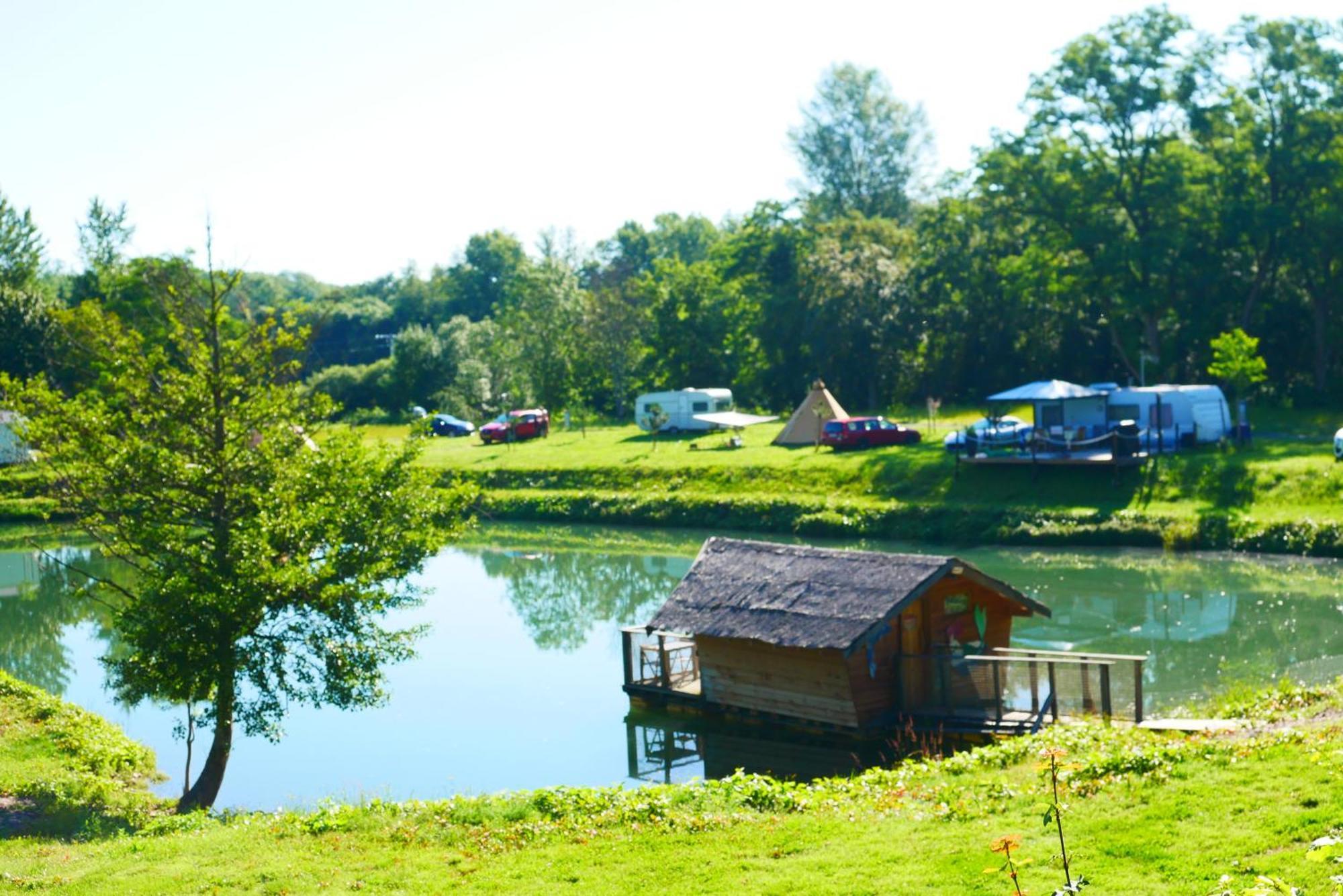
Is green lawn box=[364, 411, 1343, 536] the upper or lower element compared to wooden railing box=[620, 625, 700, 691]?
upper

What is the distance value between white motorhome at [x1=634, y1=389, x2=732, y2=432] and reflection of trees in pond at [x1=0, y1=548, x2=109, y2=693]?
27264 mm

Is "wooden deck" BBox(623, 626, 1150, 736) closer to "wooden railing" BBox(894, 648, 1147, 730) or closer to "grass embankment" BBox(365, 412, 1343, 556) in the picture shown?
"wooden railing" BBox(894, 648, 1147, 730)

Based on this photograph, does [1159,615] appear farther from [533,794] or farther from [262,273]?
[262,273]

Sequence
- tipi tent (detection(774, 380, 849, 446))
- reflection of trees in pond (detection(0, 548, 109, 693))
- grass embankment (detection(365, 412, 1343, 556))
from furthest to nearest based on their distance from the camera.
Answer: tipi tent (detection(774, 380, 849, 446)) < grass embankment (detection(365, 412, 1343, 556)) < reflection of trees in pond (detection(0, 548, 109, 693))

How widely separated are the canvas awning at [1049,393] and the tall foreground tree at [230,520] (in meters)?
29.2

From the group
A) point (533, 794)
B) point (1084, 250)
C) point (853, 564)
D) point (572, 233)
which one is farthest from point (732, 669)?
point (572, 233)

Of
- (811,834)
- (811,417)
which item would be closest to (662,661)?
(811,834)

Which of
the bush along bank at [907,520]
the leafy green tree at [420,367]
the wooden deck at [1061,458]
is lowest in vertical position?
the bush along bank at [907,520]

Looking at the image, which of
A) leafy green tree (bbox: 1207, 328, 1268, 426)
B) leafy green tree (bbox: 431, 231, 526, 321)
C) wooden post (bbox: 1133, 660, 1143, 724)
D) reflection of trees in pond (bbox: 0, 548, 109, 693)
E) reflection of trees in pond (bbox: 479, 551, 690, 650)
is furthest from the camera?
leafy green tree (bbox: 431, 231, 526, 321)

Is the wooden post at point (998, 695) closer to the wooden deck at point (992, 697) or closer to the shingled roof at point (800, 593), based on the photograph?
the wooden deck at point (992, 697)

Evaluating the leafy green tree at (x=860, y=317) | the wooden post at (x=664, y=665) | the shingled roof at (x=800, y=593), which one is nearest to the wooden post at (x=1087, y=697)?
the shingled roof at (x=800, y=593)

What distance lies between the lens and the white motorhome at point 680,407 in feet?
216

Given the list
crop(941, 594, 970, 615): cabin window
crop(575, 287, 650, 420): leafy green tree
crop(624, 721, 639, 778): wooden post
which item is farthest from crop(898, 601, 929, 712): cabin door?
crop(575, 287, 650, 420): leafy green tree

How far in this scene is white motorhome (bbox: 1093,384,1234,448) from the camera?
44406mm
